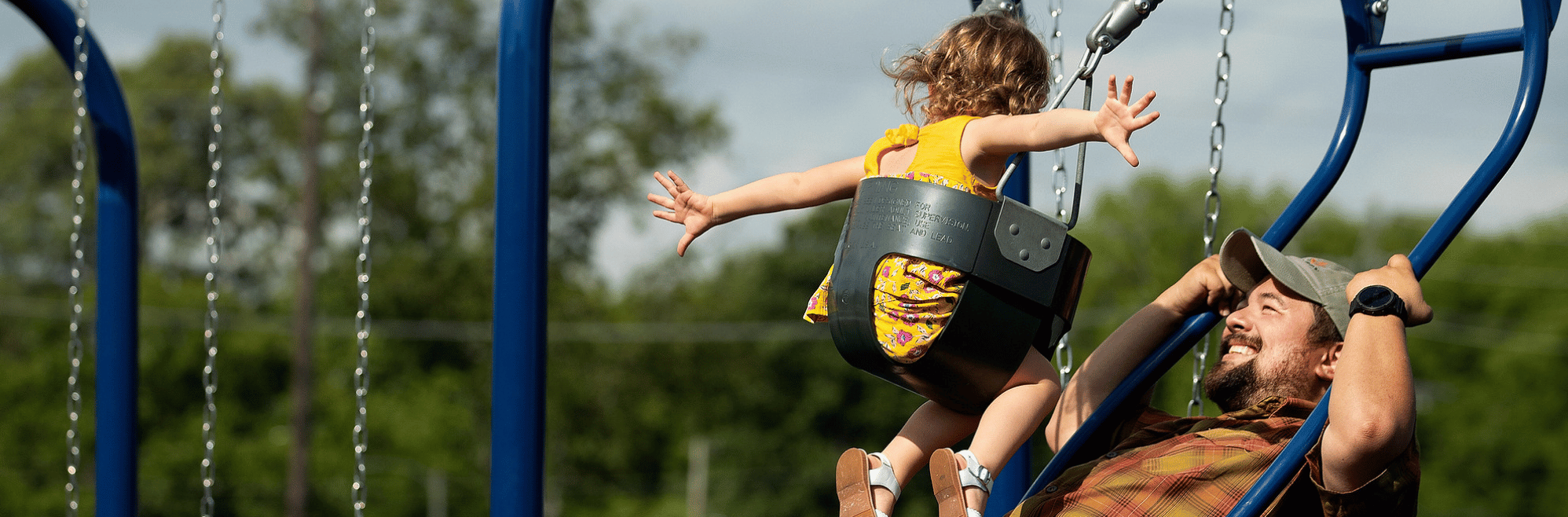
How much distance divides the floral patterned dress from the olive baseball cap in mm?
692

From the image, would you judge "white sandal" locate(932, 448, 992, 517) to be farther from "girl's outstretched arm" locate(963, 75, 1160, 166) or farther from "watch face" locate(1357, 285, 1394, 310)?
"watch face" locate(1357, 285, 1394, 310)

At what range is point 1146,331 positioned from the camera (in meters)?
2.88

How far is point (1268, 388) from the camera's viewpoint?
2668mm

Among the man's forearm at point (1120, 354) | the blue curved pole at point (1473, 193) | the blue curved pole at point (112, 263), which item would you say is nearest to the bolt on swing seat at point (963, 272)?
the blue curved pole at point (1473, 193)

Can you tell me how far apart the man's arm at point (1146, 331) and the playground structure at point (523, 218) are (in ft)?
0.10

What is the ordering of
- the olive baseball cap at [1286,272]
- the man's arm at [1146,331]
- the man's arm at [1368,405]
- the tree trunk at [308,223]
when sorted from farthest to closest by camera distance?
1. the tree trunk at [308,223]
2. the man's arm at [1146,331]
3. the olive baseball cap at [1286,272]
4. the man's arm at [1368,405]

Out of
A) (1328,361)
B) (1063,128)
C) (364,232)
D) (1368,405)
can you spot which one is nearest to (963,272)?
(1063,128)

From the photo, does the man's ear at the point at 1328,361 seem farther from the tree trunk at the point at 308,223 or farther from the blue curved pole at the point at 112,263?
the tree trunk at the point at 308,223

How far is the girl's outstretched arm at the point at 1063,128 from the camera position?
6.10ft

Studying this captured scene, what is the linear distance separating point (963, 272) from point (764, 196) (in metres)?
0.43

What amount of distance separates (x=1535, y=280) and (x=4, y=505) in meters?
32.4

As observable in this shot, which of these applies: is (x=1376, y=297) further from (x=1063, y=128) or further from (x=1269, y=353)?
(x=1063, y=128)

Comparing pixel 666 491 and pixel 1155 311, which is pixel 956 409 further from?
pixel 666 491

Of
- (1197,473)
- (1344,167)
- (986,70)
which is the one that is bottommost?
(1197,473)
